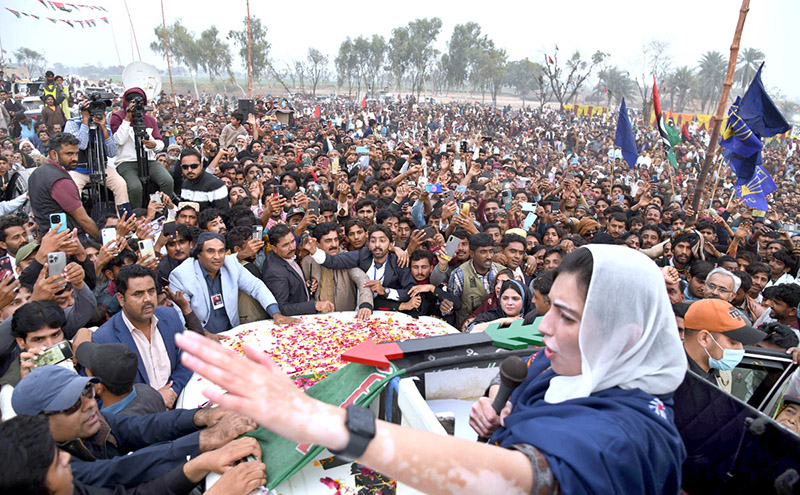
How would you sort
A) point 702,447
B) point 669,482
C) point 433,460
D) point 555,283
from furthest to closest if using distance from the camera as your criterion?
point 702,447
point 555,283
point 669,482
point 433,460

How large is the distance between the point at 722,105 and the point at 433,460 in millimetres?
9134

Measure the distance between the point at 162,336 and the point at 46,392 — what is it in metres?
1.27

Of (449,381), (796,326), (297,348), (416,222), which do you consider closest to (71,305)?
(297,348)

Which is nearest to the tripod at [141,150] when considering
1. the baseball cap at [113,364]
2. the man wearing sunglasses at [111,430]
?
the baseball cap at [113,364]

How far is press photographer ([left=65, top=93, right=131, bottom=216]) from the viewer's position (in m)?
5.70

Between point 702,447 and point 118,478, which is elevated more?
point 702,447

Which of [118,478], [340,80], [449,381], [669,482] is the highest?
[340,80]

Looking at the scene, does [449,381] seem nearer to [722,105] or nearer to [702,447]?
[702,447]

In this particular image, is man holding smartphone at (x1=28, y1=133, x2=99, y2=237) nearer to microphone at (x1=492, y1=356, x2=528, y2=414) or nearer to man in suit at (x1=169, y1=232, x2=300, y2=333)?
man in suit at (x1=169, y1=232, x2=300, y2=333)

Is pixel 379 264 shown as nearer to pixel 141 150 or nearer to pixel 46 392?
pixel 46 392

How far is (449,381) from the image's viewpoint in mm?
2436

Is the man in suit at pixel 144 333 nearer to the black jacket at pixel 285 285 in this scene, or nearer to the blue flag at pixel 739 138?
the black jacket at pixel 285 285

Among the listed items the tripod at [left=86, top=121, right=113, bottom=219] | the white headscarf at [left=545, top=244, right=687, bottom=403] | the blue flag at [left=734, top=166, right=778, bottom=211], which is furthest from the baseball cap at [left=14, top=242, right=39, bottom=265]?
the blue flag at [left=734, top=166, right=778, bottom=211]

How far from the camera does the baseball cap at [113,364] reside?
2553 millimetres
